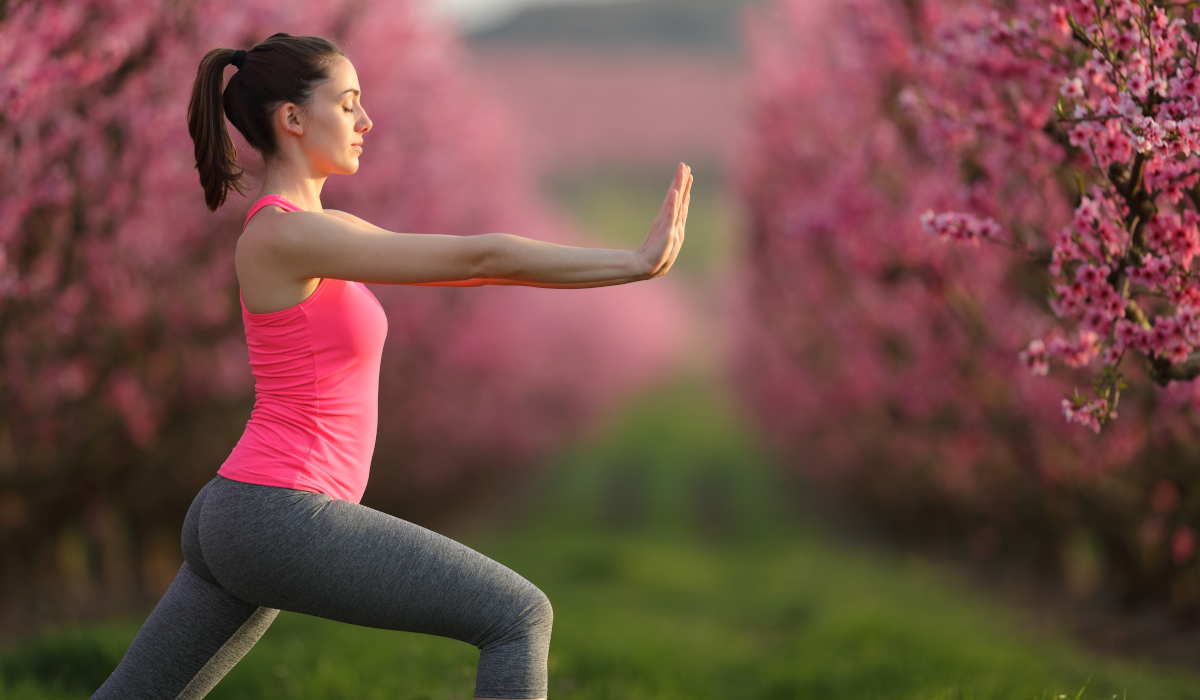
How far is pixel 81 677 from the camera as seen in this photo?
5.32 metres

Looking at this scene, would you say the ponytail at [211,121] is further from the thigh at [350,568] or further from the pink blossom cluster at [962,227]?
the pink blossom cluster at [962,227]

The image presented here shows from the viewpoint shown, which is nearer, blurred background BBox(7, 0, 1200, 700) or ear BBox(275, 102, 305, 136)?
ear BBox(275, 102, 305, 136)

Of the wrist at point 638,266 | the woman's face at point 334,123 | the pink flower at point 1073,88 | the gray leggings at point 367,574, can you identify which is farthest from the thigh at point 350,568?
the pink flower at point 1073,88

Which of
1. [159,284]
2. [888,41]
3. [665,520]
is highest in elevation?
[888,41]

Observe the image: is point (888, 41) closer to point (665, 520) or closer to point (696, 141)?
point (665, 520)

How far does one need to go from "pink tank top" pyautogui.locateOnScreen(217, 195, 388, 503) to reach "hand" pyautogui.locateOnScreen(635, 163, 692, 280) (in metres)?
0.86

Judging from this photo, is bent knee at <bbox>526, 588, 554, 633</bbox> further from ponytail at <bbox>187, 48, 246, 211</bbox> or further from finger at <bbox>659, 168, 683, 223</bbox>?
ponytail at <bbox>187, 48, 246, 211</bbox>

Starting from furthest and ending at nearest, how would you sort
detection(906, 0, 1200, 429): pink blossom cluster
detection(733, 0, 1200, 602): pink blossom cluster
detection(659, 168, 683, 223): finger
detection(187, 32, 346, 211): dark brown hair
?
detection(733, 0, 1200, 602): pink blossom cluster, detection(906, 0, 1200, 429): pink blossom cluster, detection(187, 32, 346, 211): dark brown hair, detection(659, 168, 683, 223): finger

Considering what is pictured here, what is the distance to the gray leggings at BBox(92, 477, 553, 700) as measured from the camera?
8.97 feet

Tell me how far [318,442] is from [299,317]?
0.37 meters

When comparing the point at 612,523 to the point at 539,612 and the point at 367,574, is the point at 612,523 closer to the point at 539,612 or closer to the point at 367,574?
the point at 539,612

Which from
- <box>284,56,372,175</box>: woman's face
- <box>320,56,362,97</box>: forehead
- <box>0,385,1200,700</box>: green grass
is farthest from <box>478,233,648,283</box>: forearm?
<box>0,385,1200,700</box>: green grass

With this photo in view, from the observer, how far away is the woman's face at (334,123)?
2984 millimetres

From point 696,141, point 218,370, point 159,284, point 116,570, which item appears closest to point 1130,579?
point 218,370
